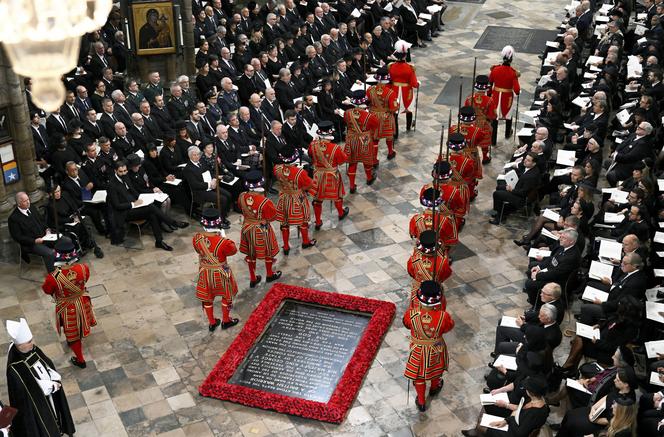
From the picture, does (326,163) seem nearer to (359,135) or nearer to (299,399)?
(359,135)

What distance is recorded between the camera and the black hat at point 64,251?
37.4 feet

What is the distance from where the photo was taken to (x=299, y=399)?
1150 centimetres

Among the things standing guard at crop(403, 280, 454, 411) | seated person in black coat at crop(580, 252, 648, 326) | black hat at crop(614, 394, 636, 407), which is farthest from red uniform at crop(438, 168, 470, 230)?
black hat at crop(614, 394, 636, 407)

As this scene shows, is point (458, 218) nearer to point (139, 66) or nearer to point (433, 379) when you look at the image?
point (433, 379)

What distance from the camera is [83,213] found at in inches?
582

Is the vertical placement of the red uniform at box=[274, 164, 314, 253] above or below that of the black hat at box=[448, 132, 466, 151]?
below

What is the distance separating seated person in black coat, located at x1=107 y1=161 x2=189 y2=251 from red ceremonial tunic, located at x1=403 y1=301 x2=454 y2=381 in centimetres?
533

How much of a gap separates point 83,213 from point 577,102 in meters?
9.48

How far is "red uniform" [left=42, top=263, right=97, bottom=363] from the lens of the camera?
11555 mm

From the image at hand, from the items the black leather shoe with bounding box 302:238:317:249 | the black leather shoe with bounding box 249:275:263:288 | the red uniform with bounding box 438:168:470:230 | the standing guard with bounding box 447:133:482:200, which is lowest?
the black leather shoe with bounding box 249:275:263:288

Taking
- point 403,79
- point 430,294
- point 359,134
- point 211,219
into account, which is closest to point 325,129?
point 359,134

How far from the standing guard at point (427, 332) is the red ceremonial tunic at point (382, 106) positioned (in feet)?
21.2

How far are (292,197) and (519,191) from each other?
3.91 m

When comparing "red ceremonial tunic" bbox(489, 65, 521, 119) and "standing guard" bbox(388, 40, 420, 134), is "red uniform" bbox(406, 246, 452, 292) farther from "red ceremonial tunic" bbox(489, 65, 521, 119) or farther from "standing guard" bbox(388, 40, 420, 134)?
"standing guard" bbox(388, 40, 420, 134)
